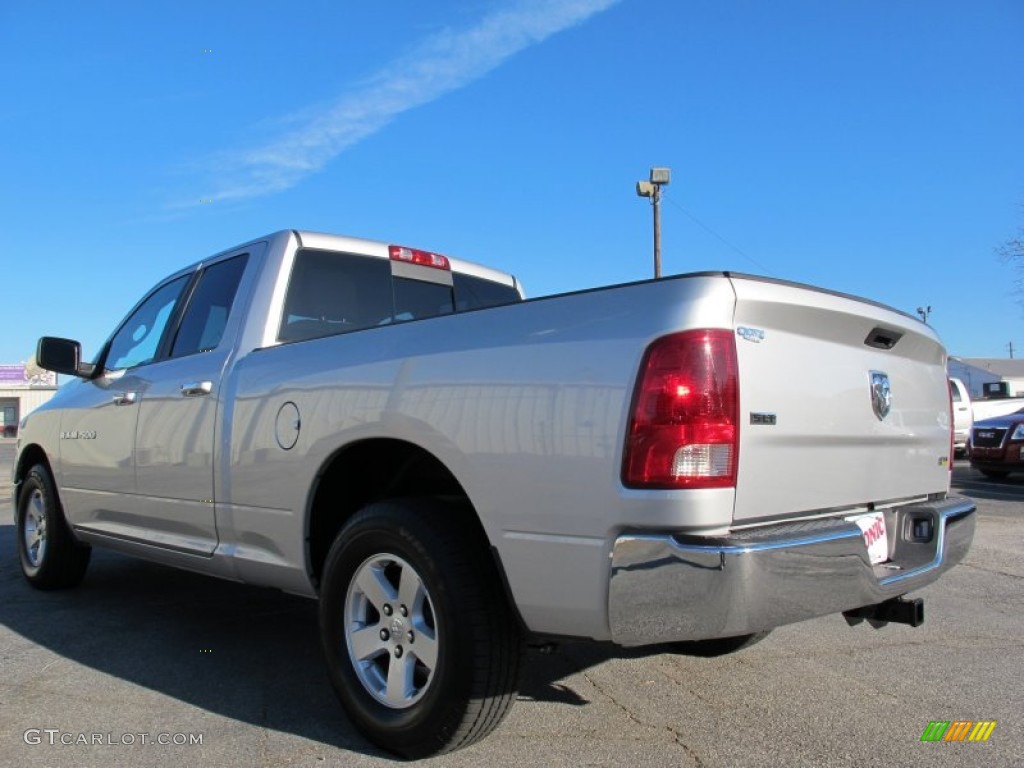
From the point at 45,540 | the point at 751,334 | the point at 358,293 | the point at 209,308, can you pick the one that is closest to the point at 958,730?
the point at 751,334

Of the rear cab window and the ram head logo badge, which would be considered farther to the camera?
the rear cab window

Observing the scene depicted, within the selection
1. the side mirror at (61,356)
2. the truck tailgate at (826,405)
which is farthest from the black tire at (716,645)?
the side mirror at (61,356)

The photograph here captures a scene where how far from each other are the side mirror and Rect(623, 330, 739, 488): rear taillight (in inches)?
156

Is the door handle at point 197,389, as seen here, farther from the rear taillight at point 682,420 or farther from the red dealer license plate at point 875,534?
the red dealer license plate at point 875,534

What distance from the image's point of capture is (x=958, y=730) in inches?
119

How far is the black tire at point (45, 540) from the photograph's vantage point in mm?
5223

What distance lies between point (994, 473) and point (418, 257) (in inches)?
482

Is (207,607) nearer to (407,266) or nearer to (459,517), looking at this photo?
(407,266)

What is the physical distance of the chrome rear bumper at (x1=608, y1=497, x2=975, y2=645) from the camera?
2152 mm

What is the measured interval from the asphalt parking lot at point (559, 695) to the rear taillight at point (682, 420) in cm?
115

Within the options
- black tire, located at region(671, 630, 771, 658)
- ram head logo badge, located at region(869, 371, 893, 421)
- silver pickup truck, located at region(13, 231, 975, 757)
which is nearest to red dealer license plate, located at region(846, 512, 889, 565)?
silver pickup truck, located at region(13, 231, 975, 757)

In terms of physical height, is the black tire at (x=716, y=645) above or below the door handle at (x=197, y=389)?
below

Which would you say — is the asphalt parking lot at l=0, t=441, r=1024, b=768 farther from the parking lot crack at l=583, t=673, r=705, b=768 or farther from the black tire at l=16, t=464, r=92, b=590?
the black tire at l=16, t=464, r=92, b=590

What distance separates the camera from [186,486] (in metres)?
3.86
